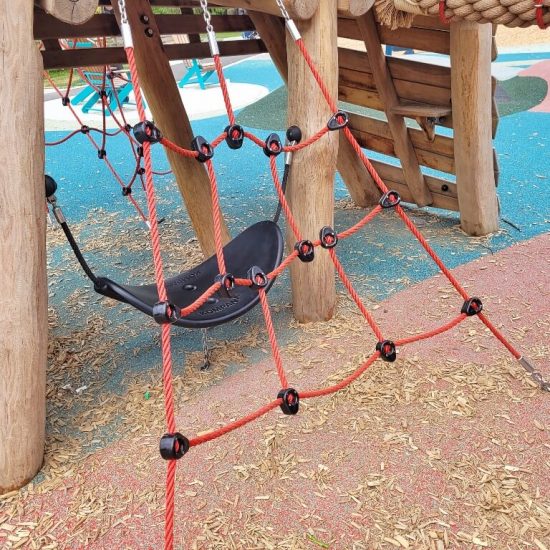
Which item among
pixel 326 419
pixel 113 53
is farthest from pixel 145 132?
pixel 113 53

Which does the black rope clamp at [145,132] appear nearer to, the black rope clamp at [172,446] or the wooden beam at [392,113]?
the black rope clamp at [172,446]

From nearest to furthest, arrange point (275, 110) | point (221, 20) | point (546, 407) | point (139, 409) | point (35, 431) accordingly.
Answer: point (35, 431)
point (546, 407)
point (139, 409)
point (221, 20)
point (275, 110)

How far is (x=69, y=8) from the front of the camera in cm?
148

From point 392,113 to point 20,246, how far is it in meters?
2.13

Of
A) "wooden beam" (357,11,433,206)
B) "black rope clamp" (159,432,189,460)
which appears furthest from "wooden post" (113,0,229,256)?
"black rope clamp" (159,432,189,460)

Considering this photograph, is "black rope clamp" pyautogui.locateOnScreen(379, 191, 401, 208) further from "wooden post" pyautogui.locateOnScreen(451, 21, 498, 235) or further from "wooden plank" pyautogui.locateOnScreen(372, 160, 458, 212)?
"wooden plank" pyautogui.locateOnScreen(372, 160, 458, 212)

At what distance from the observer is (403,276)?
274 centimetres

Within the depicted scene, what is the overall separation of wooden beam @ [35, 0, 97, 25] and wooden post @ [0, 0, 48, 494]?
0.07m

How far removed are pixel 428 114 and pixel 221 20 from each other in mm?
1241

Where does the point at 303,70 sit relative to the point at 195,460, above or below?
above

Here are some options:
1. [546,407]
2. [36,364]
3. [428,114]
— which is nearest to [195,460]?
[36,364]

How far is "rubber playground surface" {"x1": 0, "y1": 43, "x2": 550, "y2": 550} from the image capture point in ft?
4.74

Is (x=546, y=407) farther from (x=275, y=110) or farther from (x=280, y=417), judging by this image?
(x=275, y=110)

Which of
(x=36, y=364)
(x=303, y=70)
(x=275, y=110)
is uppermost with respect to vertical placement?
(x=303, y=70)
